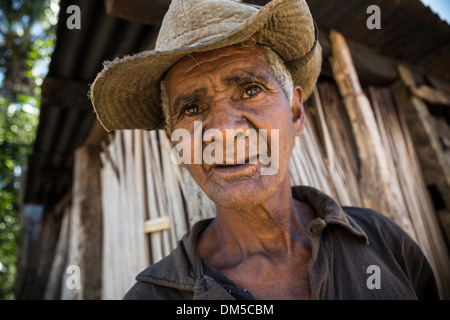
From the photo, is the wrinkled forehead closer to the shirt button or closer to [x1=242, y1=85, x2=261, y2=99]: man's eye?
[x1=242, y1=85, x2=261, y2=99]: man's eye

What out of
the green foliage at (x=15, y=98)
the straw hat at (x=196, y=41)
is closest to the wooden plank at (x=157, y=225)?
the straw hat at (x=196, y=41)

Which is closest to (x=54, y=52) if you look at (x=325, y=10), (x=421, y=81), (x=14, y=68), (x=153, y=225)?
(x=153, y=225)

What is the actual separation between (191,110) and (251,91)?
29 centimetres

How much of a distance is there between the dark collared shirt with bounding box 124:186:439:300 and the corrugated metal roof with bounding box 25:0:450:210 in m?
1.72

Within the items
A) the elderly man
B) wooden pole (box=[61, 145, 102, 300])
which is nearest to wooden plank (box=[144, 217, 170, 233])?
the elderly man

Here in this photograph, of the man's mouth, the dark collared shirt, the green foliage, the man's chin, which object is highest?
the green foliage

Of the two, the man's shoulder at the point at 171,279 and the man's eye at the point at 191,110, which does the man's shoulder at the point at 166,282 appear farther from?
the man's eye at the point at 191,110

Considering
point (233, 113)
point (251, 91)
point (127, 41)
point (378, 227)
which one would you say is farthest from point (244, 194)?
point (127, 41)

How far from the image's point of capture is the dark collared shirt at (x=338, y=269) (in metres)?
1.27

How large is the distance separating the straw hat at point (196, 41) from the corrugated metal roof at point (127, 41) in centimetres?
99

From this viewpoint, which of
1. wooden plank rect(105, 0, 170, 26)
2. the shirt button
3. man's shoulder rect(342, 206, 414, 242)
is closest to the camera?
the shirt button

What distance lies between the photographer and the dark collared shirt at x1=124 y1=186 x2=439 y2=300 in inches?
50.0

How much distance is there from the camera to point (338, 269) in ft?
4.34
